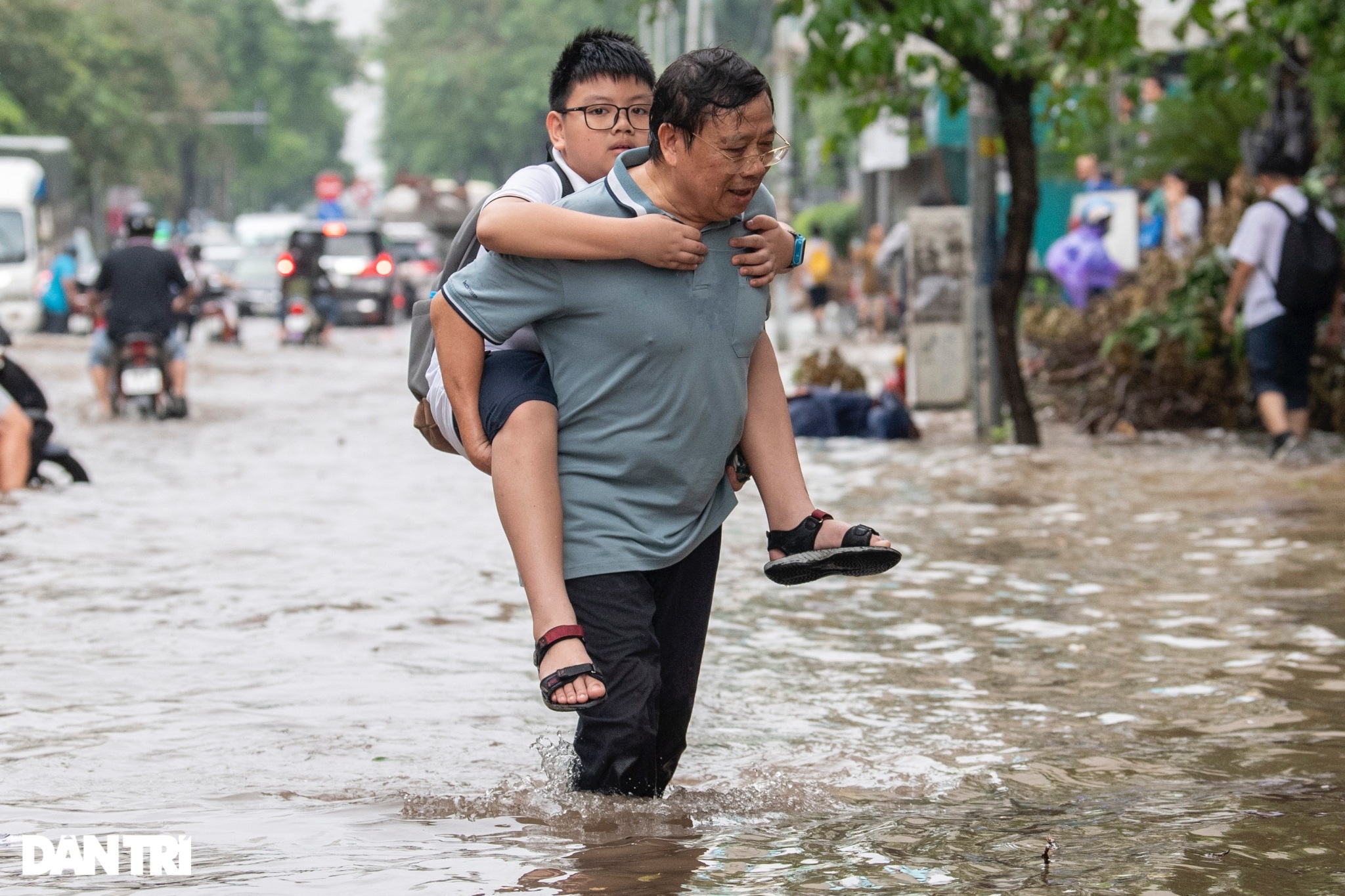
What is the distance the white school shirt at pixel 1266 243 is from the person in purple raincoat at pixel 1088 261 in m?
5.30

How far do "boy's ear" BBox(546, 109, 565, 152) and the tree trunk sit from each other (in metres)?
8.90

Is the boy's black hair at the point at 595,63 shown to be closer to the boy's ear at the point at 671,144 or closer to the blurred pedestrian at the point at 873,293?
the boy's ear at the point at 671,144

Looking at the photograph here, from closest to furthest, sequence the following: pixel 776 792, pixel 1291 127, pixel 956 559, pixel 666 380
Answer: pixel 666 380
pixel 776 792
pixel 956 559
pixel 1291 127

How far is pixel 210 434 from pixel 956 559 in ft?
28.4

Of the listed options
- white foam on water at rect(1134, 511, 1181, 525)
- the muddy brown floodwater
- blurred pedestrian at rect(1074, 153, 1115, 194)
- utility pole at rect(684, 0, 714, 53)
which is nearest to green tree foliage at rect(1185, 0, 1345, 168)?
the muddy brown floodwater

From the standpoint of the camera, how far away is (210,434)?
15.7 meters

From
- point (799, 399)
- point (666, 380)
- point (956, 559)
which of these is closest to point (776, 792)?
point (666, 380)

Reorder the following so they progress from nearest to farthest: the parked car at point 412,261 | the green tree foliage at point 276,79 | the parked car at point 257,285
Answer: the parked car at point 257,285 → the parked car at point 412,261 → the green tree foliage at point 276,79

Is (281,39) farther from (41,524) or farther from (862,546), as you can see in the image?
(862,546)

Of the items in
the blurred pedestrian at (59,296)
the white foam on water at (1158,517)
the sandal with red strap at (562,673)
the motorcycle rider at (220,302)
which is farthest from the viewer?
the blurred pedestrian at (59,296)

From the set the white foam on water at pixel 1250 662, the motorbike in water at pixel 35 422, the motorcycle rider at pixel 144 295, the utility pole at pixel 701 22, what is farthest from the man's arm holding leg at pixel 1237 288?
the utility pole at pixel 701 22

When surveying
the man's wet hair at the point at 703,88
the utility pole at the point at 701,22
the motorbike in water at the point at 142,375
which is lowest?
the motorbike in water at the point at 142,375

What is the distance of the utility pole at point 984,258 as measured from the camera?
13969 millimetres

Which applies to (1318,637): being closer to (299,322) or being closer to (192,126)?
(299,322)
